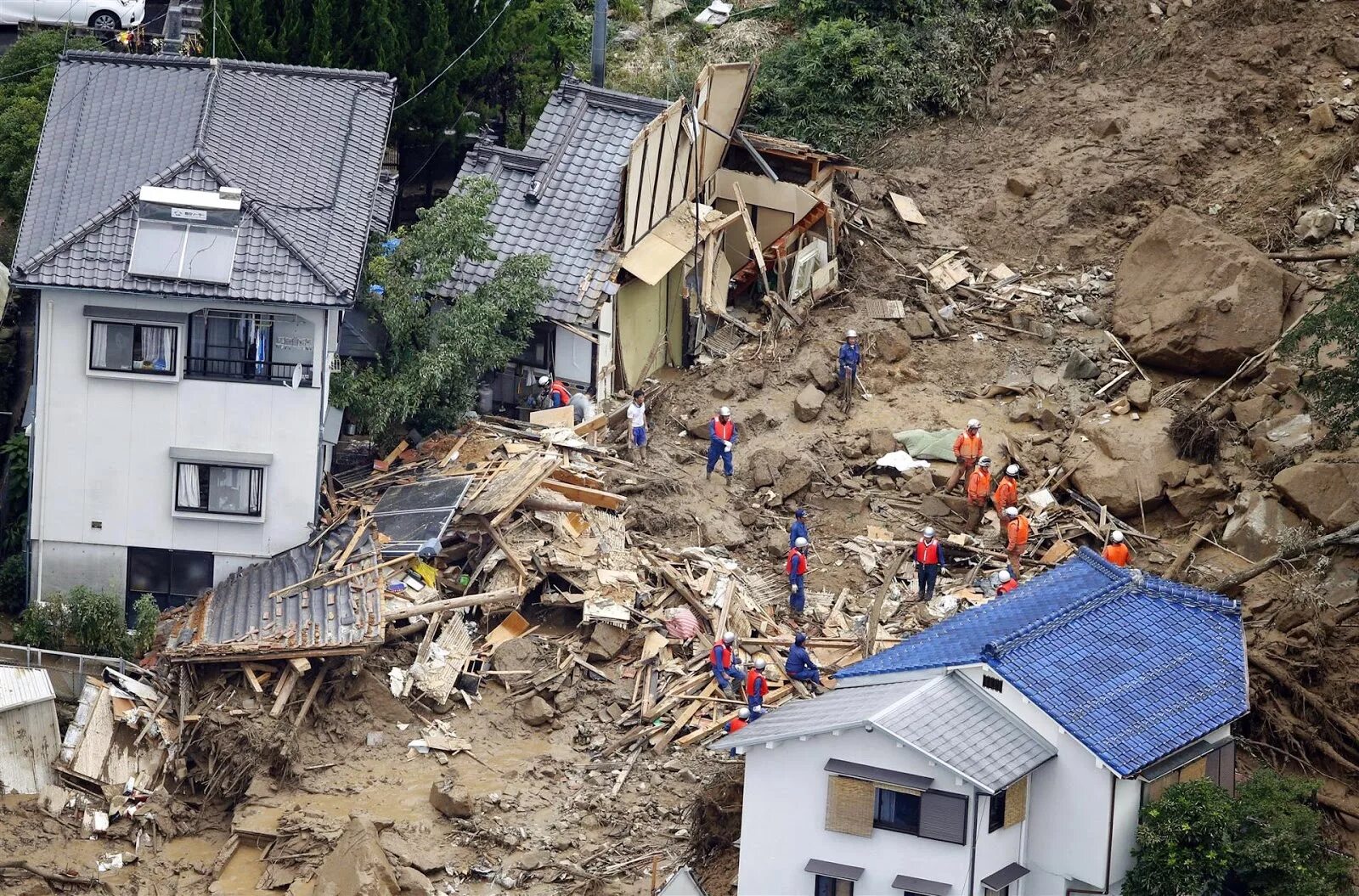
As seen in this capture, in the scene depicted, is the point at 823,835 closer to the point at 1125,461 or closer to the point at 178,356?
the point at 1125,461

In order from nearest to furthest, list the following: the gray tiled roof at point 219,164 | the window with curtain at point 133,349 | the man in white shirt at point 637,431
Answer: the gray tiled roof at point 219,164 < the window with curtain at point 133,349 < the man in white shirt at point 637,431

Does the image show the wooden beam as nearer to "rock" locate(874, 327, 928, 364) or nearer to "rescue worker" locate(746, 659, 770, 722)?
A: "rescue worker" locate(746, 659, 770, 722)

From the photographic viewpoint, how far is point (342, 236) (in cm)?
3469

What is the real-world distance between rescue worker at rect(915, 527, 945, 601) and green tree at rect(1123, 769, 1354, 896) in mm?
7636

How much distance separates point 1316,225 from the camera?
3991 cm

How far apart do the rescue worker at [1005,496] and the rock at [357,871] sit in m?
11.8

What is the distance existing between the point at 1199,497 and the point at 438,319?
41.9 ft

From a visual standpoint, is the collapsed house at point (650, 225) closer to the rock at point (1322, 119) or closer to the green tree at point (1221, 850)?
the rock at point (1322, 119)

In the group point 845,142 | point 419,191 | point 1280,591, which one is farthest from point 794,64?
point 1280,591

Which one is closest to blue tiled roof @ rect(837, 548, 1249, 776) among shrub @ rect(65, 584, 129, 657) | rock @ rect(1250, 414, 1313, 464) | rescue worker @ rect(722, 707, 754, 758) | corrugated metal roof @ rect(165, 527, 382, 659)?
rescue worker @ rect(722, 707, 754, 758)

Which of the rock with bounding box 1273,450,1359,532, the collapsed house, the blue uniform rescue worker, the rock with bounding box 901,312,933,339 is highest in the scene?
the collapsed house

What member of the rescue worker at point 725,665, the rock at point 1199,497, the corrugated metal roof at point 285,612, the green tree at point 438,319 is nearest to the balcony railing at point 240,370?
the green tree at point 438,319

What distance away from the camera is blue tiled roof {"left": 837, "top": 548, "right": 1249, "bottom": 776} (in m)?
27.0

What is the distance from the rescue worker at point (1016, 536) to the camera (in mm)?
34375
